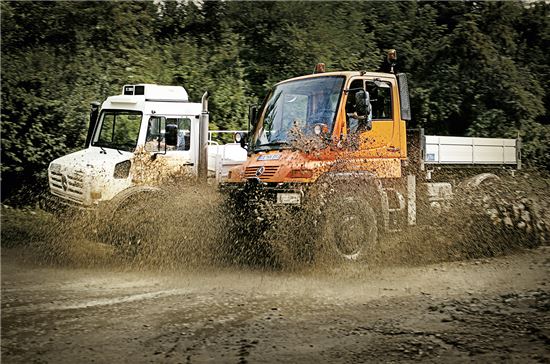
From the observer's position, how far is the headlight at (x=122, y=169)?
34.7ft

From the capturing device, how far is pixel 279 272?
9.09 m

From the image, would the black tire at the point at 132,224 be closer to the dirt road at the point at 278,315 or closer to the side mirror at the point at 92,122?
the dirt road at the point at 278,315

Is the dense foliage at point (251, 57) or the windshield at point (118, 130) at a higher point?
the dense foliage at point (251, 57)

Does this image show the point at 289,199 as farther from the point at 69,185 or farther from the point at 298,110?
the point at 69,185

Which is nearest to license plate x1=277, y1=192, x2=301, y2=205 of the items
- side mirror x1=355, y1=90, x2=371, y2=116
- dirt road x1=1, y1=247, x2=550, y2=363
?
dirt road x1=1, y1=247, x2=550, y2=363

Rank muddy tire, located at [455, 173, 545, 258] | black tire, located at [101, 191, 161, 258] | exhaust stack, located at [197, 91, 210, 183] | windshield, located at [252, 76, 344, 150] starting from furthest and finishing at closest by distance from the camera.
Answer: exhaust stack, located at [197, 91, 210, 183]
muddy tire, located at [455, 173, 545, 258]
black tire, located at [101, 191, 161, 258]
windshield, located at [252, 76, 344, 150]

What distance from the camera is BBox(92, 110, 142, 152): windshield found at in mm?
11016

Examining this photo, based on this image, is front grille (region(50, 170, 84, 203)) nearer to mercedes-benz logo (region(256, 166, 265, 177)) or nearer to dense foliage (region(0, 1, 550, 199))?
mercedes-benz logo (region(256, 166, 265, 177))

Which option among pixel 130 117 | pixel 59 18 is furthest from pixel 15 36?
pixel 130 117

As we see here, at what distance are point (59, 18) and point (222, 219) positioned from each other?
30.2ft

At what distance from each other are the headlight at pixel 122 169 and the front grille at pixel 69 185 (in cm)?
54

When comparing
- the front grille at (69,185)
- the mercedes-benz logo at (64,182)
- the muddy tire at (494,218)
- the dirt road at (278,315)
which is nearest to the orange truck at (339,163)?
the muddy tire at (494,218)

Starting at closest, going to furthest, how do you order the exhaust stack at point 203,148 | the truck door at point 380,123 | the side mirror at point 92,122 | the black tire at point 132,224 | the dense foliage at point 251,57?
the truck door at point 380,123 < the black tire at point 132,224 < the exhaust stack at point 203,148 < the side mirror at point 92,122 < the dense foliage at point 251,57

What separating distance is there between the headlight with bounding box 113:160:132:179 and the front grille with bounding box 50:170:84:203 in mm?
543
